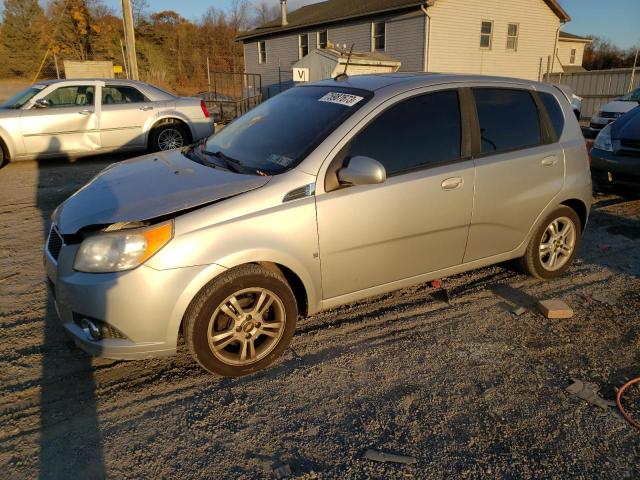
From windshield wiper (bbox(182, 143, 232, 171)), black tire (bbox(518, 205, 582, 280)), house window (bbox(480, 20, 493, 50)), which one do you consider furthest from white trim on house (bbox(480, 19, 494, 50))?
windshield wiper (bbox(182, 143, 232, 171))

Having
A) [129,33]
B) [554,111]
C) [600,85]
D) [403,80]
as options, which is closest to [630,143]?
[554,111]

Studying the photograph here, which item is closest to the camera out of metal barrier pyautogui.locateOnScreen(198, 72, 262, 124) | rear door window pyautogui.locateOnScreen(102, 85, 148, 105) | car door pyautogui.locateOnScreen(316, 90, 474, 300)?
car door pyautogui.locateOnScreen(316, 90, 474, 300)

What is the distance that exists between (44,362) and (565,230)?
14.5 feet

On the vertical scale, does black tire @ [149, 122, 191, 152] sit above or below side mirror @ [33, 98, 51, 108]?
below

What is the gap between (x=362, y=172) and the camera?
299cm

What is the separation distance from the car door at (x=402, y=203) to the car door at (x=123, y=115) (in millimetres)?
7631

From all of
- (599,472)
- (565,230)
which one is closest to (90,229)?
(599,472)

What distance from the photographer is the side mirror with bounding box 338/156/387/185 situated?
298 cm

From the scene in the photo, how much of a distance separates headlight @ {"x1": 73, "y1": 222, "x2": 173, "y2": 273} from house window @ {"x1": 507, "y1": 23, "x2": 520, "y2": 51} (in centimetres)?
2692

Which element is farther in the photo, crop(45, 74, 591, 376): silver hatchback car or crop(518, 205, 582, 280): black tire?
crop(518, 205, 582, 280): black tire

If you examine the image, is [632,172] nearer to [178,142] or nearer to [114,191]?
[114,191]

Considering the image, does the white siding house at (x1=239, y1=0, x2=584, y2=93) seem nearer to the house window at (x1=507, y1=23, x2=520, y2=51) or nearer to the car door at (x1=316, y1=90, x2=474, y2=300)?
the house window at (x1=507, y1=23, x2=520, y2=51)

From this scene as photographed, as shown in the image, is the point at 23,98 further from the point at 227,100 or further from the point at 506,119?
the point at 227,100

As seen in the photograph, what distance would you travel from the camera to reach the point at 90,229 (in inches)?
109
